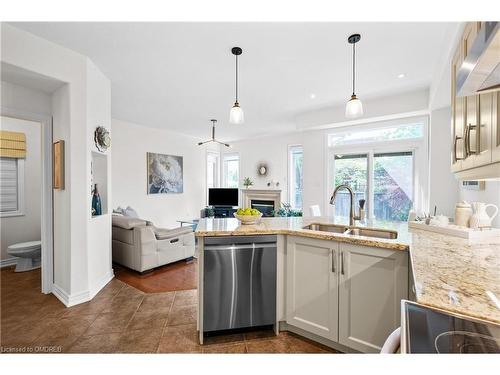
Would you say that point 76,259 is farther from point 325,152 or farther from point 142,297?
point 325,152

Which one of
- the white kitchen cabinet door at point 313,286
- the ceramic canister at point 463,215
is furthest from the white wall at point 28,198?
the ceramic canister at point 463,215

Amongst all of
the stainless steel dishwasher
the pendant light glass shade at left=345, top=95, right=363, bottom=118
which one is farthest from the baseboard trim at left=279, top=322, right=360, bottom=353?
the pendant light glass shade at left=345, top=95, right=363, bottom=118

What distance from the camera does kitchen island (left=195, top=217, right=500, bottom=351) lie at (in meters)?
0.78

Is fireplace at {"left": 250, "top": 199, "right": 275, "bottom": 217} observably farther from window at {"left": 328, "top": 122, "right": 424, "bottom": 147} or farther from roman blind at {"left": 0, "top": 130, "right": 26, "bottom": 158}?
roman blind at {"left": 0, "top": 130, "right": 26, "bottom": 158}

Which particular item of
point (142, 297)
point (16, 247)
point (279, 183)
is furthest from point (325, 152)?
point (16, 247)

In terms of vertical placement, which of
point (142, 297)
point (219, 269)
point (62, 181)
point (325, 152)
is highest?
point (325, 152)

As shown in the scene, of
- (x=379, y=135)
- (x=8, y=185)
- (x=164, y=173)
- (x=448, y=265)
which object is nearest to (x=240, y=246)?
(x=448, y=265)

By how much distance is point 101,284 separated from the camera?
9.52 feet

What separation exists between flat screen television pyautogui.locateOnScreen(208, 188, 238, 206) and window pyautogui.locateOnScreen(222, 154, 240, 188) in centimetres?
47

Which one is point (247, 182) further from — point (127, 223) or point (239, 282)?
point (239, 282)

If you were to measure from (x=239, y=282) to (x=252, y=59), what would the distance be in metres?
2.38
